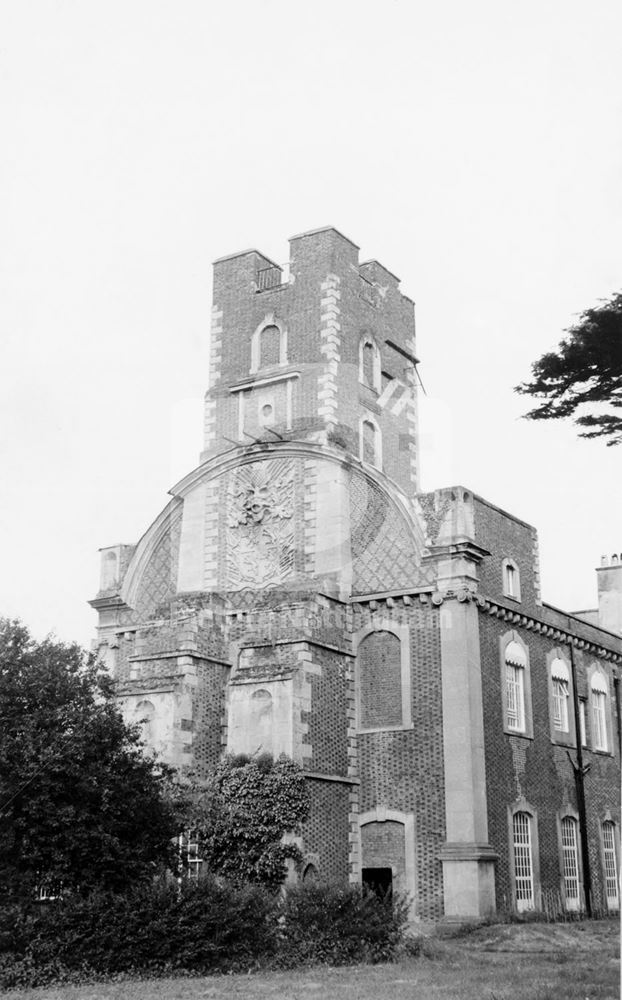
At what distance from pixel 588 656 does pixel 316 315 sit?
1466 centimetres

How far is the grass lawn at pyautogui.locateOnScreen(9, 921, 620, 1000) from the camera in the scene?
56.9 feet

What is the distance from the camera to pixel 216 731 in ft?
103

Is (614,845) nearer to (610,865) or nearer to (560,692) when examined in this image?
(610,865)

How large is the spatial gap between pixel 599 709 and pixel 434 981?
70.4 ft

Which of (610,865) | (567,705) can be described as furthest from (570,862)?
(567,705)

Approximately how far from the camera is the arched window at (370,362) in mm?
37938

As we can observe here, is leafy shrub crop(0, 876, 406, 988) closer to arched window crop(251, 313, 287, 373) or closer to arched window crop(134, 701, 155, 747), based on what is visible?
arched window crop(134, 701, 155, 747)

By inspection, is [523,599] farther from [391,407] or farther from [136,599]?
[136,599]

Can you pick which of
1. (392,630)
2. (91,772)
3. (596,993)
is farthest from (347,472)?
(596,993)

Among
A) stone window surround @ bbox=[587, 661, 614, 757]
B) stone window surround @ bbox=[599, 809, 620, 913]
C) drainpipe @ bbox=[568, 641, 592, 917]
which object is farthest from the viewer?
stone window surround @ bbox=[587, 661, 614, 757]

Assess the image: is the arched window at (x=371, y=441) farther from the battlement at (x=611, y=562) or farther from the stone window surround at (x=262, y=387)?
the battlement at (x=611, y=562)

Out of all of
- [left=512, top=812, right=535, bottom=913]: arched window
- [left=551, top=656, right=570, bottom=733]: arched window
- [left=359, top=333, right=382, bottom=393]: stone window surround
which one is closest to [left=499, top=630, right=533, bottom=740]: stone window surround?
[left=551, top=656, right=570, bottom=733]: arched window

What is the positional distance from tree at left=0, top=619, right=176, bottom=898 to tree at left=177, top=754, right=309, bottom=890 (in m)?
5.04

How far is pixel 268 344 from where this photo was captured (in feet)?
124
